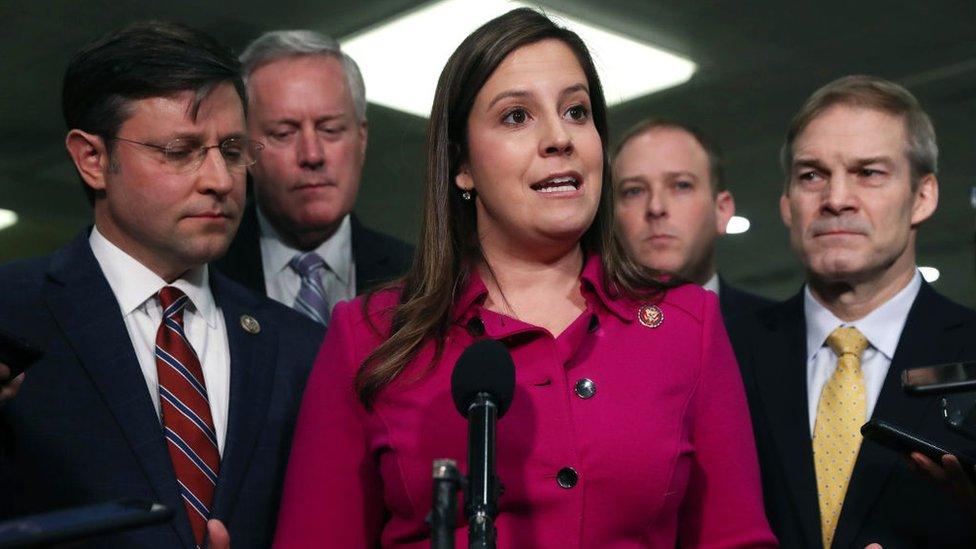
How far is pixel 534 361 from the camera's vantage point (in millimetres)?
2186

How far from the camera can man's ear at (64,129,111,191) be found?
2703 millimetres

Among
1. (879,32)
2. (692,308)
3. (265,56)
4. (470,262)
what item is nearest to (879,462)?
→ (692,308)

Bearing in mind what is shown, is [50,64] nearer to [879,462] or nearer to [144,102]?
[144,102]

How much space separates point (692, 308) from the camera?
2.28m

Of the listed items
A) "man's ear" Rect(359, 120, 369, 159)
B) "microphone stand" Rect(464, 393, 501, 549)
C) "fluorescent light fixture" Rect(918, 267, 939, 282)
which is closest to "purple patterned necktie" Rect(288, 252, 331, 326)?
"man's ear" Rect(359, 120, 369, 159)

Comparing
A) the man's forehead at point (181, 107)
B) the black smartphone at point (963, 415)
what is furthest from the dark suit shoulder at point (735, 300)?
the man's forehead at point (181, 107)

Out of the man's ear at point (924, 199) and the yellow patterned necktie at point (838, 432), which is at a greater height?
the man's ear at point (924, 199)

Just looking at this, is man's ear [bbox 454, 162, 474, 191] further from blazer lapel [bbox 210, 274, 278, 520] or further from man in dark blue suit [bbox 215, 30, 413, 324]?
man in dark blue suit [bbox 215, 30, 413, 324]

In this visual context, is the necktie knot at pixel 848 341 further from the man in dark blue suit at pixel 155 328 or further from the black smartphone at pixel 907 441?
the man in dark blue suit at pixel 155 328

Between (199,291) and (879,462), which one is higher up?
(199,291)

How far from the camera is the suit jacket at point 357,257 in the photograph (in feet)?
11.8

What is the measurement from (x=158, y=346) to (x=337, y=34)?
3.04 meters

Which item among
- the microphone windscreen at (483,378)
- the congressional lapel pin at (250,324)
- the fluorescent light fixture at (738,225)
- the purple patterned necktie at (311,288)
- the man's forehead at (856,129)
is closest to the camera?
the microphone windscreen at (483,378)

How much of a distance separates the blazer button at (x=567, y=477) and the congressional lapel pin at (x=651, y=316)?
33 centimetres
